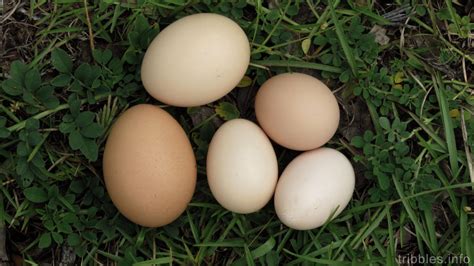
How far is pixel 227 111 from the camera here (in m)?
1.79

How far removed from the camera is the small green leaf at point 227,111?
1.79 metres

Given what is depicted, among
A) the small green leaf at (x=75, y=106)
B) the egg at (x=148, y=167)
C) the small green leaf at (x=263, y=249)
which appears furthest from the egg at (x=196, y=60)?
the small green leaf at (x=263, y=249)

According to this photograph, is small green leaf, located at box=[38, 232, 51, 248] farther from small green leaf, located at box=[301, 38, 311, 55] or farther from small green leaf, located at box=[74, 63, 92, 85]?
small green leaf, located at box=[301, 38, 311, 55]

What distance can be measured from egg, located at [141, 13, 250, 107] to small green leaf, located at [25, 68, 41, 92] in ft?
0.90

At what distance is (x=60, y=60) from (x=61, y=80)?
0.17ft

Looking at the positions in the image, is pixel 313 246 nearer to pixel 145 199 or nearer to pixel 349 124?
pixel 349 124

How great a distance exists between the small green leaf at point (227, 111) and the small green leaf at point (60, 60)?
1.39ft

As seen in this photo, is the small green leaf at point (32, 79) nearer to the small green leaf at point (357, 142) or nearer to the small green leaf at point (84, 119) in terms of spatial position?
the small green leaf at point (84, 119)

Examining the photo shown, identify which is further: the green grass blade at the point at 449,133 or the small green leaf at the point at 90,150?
the green grass blade at the point at 449,133

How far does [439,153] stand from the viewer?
6.01ft

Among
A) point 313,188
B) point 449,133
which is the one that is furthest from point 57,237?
point 449,133

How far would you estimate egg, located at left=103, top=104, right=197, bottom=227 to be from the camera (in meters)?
1.58

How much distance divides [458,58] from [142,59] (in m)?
0.92

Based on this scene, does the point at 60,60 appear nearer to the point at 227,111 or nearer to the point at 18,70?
the point at 18,70
